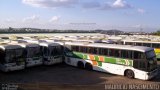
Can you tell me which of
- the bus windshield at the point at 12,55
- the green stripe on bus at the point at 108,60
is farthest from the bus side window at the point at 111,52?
the bus windshield at the point at 12,55

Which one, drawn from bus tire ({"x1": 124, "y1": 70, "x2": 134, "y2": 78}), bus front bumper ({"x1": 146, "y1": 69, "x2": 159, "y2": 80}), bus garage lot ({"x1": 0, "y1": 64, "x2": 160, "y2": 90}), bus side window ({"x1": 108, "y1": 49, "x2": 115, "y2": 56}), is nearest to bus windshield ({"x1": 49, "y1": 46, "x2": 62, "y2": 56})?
bus garage lot ({"x1": 0, "y1": 64, "x2": 160, "y2": 90})

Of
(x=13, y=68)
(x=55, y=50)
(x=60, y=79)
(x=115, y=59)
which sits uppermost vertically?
(x=55, y=50)

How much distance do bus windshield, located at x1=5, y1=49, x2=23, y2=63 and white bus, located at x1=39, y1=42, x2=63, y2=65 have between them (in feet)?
11.0

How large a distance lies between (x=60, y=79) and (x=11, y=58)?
198 inches

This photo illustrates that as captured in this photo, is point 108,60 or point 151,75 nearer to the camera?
point 151,75

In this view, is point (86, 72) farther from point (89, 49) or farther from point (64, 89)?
point (64, 89)

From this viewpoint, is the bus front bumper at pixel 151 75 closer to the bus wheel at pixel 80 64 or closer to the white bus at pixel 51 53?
the bus wheel at pixel 80 64

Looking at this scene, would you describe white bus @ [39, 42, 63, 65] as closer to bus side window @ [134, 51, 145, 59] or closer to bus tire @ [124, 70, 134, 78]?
bus tire @ [124, 70, 134, 78]

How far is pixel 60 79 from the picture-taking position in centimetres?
1870

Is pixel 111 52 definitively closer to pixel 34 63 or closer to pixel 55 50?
pixel 55 50

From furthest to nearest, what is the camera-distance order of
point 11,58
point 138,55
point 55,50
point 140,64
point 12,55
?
point 55,50 → point 12,55 → point 11,58 → point 138,55 → point 140,64

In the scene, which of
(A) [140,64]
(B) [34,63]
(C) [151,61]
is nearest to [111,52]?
(A) [140,64]

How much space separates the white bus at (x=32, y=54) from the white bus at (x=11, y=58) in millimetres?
825

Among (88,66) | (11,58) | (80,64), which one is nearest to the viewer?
(11,58)
